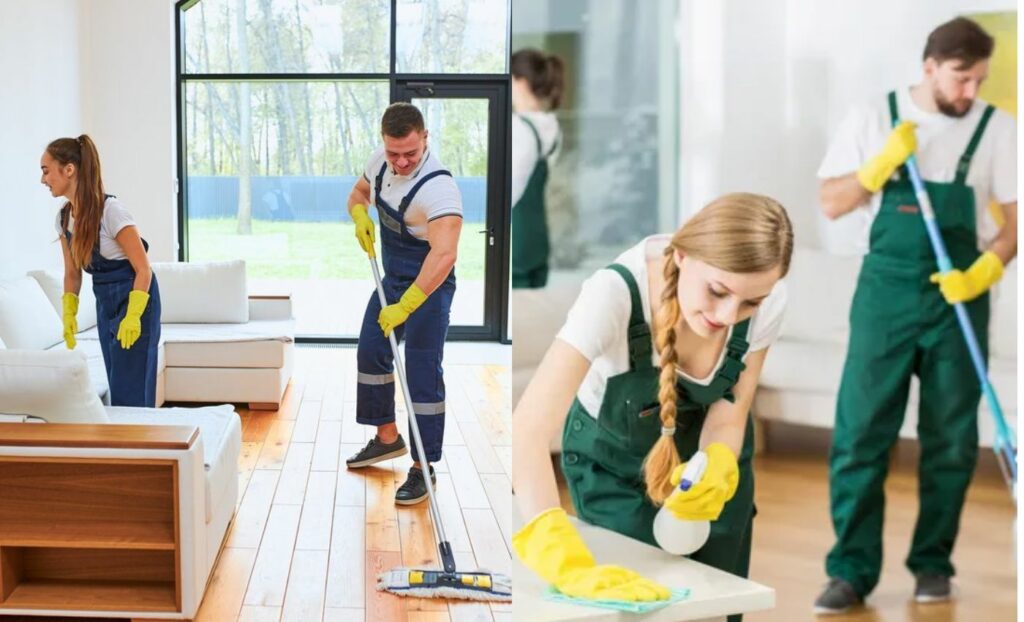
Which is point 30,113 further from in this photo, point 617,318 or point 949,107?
point 949,107

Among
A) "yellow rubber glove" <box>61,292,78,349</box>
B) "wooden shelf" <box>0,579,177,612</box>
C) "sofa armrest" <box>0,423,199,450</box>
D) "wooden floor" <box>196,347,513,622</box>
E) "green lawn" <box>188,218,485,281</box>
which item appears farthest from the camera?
"green lawn" <box>188,218,485,281</box>

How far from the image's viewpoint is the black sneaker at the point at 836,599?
990 mm

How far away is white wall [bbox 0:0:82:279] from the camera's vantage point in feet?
18.2

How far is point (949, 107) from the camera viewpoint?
951 mm

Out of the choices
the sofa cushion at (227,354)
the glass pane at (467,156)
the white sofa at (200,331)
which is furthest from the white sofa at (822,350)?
the glass pane at (467,156)

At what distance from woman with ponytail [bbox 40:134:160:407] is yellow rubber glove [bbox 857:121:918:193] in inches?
125

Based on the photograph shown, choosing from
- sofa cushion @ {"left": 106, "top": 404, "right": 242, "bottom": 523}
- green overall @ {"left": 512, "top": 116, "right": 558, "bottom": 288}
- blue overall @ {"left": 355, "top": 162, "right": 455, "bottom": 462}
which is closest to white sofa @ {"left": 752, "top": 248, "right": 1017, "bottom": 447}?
green overall @ {"left": 512, "top": 116, "right": 558, "bottom": 288}

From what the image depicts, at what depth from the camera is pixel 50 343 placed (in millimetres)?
4910

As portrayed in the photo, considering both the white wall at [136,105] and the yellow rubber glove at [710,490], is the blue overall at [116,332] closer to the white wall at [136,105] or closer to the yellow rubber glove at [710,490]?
the yellow rubber glove at [710,490]

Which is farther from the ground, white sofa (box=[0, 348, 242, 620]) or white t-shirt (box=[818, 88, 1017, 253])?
white t-shirt (box=[818, 88, 1017, 253])

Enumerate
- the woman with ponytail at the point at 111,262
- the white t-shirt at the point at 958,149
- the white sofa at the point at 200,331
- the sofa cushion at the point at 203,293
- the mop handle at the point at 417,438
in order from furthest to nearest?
the sofa cushion at the point at 203,293
the white sofa at the point at 200,331
the woman with ponytail at the point at 111,262
the mop handle at the point at 417,438
the white t-shirt at the point at 958,149

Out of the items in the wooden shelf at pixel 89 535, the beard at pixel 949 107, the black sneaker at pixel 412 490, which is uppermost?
the beard at pixel 949 107

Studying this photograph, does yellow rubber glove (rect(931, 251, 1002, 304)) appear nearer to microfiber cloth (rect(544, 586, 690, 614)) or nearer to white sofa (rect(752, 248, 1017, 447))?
white sofa (rect(752, 248, 1017, 447))

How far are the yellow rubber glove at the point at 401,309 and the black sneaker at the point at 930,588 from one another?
8.92 feet
